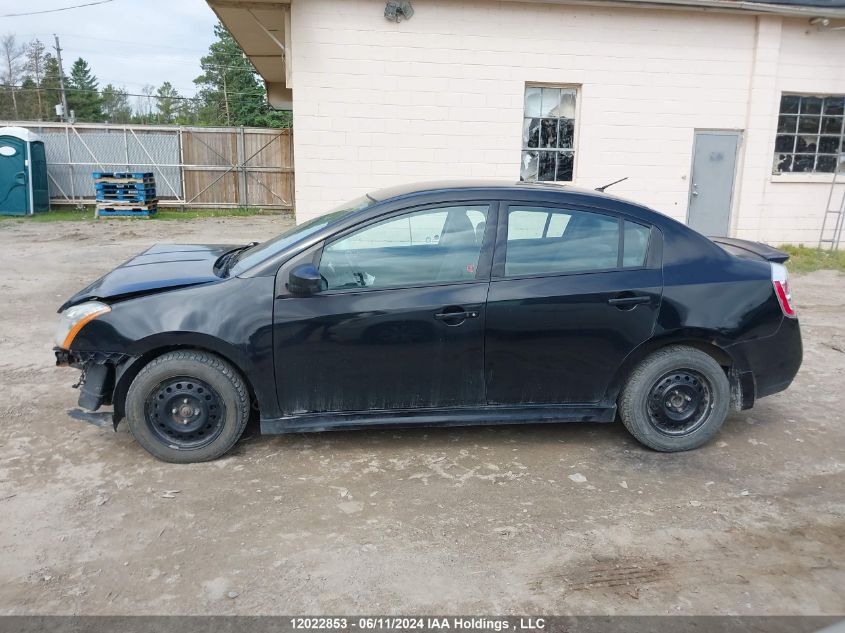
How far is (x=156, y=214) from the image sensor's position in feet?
62.2

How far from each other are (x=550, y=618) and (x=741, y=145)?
34.2 feet

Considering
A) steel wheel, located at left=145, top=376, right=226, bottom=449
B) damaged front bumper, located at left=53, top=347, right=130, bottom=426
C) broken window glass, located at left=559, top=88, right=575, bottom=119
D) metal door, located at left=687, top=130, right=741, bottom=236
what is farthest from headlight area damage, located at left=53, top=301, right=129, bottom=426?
metal door, located at left=687, top=130, right=741, bottom=236

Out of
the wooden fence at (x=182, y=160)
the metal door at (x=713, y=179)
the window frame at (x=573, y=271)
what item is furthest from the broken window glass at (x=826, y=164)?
the wooden fence at (x=182, y=160)

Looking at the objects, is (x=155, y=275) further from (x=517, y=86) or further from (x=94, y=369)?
(x=517, y=86)

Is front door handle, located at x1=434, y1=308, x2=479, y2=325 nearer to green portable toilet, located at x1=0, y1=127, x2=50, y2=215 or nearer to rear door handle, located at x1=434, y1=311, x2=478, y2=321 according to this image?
rear door handle, located at x1=434, y1=311, x2=478, y2=321

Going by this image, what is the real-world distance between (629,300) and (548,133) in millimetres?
7135

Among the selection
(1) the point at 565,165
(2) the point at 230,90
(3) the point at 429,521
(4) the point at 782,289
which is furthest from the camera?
(2) the point at 230,90

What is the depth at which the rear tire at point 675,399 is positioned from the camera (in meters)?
4.30

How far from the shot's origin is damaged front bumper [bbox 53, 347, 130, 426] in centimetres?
399

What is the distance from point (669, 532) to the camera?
349cm

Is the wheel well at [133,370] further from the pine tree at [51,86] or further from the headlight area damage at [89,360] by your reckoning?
the pine tree at [51,86]

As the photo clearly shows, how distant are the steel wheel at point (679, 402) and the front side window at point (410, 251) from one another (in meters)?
1.44

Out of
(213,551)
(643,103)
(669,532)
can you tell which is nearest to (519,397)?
(669,532)

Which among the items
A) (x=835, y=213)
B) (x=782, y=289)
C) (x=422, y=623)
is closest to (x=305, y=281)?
(x=422, y=623)
